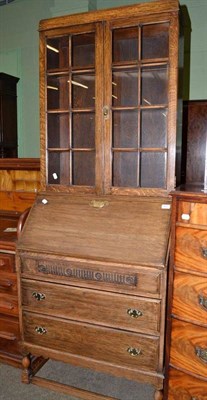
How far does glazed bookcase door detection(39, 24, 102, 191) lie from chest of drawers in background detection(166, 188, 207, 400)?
622 mm

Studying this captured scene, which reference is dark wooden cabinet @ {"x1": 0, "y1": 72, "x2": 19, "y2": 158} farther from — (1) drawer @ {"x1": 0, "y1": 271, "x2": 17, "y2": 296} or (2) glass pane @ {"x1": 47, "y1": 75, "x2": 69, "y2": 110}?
(1) drawer @ {"x1": 0, "y1": 271, "x2": 17, "y2": 296}

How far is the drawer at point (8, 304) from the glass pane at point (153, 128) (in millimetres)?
1287

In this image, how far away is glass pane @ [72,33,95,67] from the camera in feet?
6.16

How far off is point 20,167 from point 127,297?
145 centimetres

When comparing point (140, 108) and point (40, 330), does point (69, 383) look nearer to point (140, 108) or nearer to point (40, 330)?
point (40, 330)

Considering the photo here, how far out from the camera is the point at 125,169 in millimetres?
1966

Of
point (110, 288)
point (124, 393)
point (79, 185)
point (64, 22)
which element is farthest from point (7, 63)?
point (124, 393)

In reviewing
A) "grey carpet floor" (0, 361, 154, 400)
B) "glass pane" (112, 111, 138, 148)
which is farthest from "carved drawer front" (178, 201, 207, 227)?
"grey carpet floor" (0, 361, 154, 400)

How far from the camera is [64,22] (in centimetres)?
187

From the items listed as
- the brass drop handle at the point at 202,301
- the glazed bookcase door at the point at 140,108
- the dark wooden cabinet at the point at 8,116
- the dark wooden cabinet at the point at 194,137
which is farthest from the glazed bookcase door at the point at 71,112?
the dark wooden cabinet at the point at 8,116

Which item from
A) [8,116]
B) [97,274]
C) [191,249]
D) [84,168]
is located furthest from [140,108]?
[8,116]

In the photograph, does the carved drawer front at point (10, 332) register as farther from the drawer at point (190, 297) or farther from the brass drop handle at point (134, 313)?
the drawer at point (190, 297)

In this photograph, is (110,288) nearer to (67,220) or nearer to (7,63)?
(67,220)

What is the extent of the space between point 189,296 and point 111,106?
115 centimetres
